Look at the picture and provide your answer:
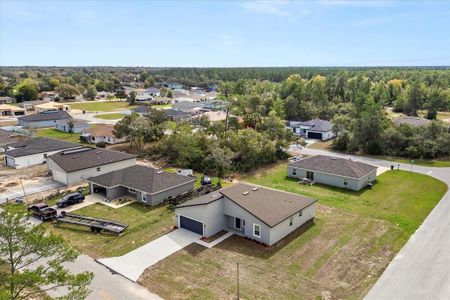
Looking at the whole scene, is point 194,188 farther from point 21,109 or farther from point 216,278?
point 21,109

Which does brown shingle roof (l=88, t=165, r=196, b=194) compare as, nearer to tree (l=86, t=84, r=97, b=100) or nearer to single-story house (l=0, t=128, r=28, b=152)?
single-story house (l=0, t=128, r=28, b=152)

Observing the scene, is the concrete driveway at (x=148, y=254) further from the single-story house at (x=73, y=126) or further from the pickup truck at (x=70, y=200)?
the single-story house at (x=73, y=126)

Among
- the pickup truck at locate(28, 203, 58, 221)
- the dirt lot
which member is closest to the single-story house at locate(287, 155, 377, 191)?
the dirt lot

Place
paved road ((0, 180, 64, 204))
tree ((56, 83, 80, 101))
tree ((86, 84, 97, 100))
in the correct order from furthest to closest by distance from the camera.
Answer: tree ((86, 84, 97, 100))
tree ((56, 83, 80, 101))
paved road ((0, 180, 64, 204))

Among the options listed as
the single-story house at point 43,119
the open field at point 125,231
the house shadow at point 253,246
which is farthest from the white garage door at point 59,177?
the single-story house at point 43,119

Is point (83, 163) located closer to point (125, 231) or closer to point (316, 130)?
point (125, 231)

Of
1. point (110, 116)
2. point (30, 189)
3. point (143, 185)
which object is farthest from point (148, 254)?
point (110, 116)
